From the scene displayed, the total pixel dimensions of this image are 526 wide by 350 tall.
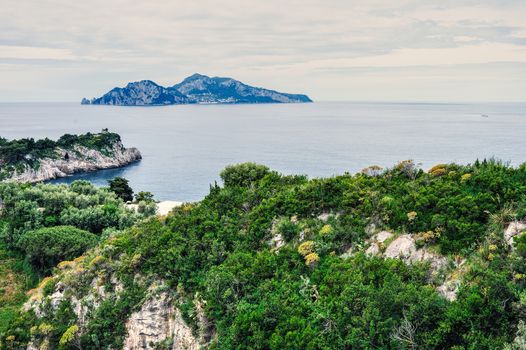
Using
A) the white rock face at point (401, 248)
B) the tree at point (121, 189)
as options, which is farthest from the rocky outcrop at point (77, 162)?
the white rock face at point (401, 248)

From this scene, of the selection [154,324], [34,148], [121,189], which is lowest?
[121,189]

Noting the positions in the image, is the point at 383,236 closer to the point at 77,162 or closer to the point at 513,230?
the point at 513,230

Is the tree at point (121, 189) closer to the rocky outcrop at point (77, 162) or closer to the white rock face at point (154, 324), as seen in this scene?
the rocky outcrop at point (77, 162)

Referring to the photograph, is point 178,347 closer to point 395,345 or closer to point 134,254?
point 134,254

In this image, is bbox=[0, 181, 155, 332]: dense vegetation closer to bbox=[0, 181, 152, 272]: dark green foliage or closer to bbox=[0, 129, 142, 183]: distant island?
bbox=[0, 181, 152, 272]: dark green foliage

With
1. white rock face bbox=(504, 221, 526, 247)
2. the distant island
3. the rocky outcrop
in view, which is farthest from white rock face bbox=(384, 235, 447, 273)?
the rocky outcrop

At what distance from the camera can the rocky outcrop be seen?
105 meters

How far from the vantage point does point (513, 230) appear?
17109 mm

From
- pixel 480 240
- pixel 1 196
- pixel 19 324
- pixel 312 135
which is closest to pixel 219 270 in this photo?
pixel 480 240

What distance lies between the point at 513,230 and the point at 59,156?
116 metres

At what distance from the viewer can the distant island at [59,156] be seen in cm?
10469

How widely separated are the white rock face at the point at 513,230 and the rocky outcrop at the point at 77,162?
108m

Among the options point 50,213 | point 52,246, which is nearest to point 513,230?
point 52,246

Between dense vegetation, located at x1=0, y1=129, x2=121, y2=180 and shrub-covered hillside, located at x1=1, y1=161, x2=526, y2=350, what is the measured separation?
8916 centimetres
